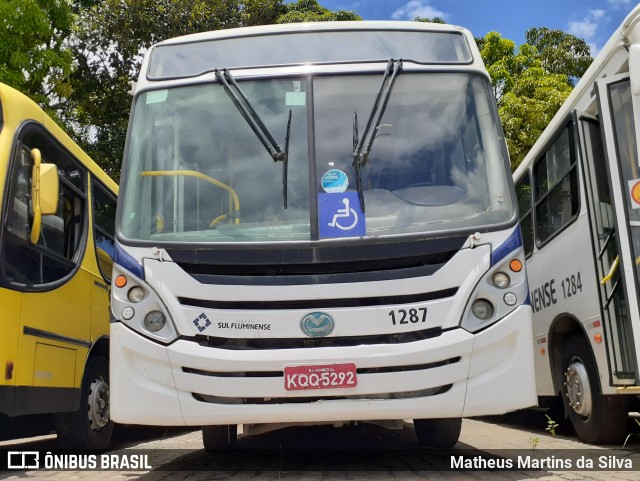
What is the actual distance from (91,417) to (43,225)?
2.14 metres

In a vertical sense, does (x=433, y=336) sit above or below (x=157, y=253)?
below

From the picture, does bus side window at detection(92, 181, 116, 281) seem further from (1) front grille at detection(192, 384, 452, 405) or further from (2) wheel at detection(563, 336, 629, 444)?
(2) wheel at detection(563, 336, 629, 444)

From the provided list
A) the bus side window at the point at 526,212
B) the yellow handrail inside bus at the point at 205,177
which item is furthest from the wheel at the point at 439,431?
the bus side window at the point at 526,212

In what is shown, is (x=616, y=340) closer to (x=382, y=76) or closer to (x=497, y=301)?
(x=497, y=301)

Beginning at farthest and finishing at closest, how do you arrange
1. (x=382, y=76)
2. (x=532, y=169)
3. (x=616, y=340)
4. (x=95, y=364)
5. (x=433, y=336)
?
(x=532, y=169)
(x=95, y=364)
(x=616, y=340)
(x=382, y=76)
(x=433, y=336)

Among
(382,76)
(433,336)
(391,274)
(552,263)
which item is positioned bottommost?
(433,336)

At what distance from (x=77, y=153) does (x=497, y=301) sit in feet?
15.7

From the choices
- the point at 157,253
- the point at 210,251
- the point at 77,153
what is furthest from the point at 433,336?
the point at 77,153

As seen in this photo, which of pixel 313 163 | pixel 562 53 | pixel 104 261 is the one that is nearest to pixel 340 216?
pixel 313 163

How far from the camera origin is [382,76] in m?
5.51

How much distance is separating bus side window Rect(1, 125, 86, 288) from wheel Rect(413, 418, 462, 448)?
3.34 m

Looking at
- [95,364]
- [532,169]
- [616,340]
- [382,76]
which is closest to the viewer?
[382,76]

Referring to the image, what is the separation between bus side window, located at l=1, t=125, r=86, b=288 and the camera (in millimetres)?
5703

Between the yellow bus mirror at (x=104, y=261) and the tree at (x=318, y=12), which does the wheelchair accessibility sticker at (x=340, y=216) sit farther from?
the tree at (x=318, y=12)
